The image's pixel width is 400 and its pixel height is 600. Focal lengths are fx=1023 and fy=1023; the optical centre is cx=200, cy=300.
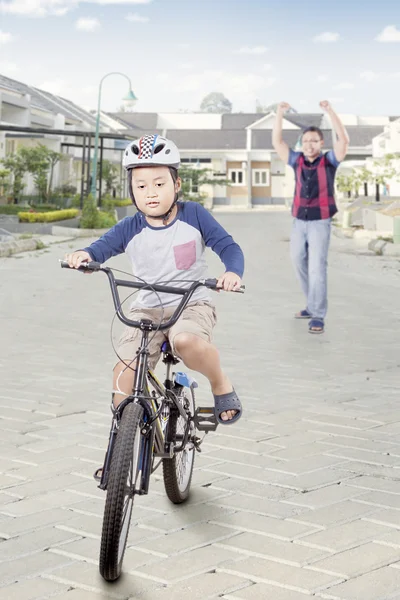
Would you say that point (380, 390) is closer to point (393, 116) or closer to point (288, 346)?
point (288, 346)

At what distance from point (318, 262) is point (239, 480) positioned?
5249 millimetres

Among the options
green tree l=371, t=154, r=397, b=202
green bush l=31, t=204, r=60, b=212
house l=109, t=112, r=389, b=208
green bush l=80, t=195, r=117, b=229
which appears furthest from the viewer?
house l=109, t=112, r=389, b=208

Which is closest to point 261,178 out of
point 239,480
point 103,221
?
point 103,221

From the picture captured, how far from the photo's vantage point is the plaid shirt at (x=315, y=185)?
31.7 ft

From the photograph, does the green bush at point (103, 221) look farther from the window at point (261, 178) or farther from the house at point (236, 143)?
the window at point (261, 178)

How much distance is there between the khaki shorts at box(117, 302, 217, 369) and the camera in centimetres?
397

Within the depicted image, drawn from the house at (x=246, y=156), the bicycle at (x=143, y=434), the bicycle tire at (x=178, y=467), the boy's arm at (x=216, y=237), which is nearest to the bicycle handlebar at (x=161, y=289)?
the bicycle at (x=143, y=434)

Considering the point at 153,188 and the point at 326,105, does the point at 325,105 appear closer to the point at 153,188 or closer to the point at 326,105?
the point at 326,105

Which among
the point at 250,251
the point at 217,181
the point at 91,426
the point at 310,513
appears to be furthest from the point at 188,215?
the point at 217,181

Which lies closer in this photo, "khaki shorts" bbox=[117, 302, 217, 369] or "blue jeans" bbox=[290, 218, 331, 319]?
"khaki shorts" bbox=[117, 302, 217, 369]

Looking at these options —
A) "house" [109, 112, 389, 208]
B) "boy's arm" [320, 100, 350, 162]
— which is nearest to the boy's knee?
"boy's arm" [320, 100, 350, 162]

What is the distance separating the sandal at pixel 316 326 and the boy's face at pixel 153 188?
5902 millimetres

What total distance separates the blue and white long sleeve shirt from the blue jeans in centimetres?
563

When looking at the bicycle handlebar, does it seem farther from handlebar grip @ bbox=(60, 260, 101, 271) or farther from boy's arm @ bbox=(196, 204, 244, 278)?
boy's arm @ bbox=(196, 204, 244, 278)
